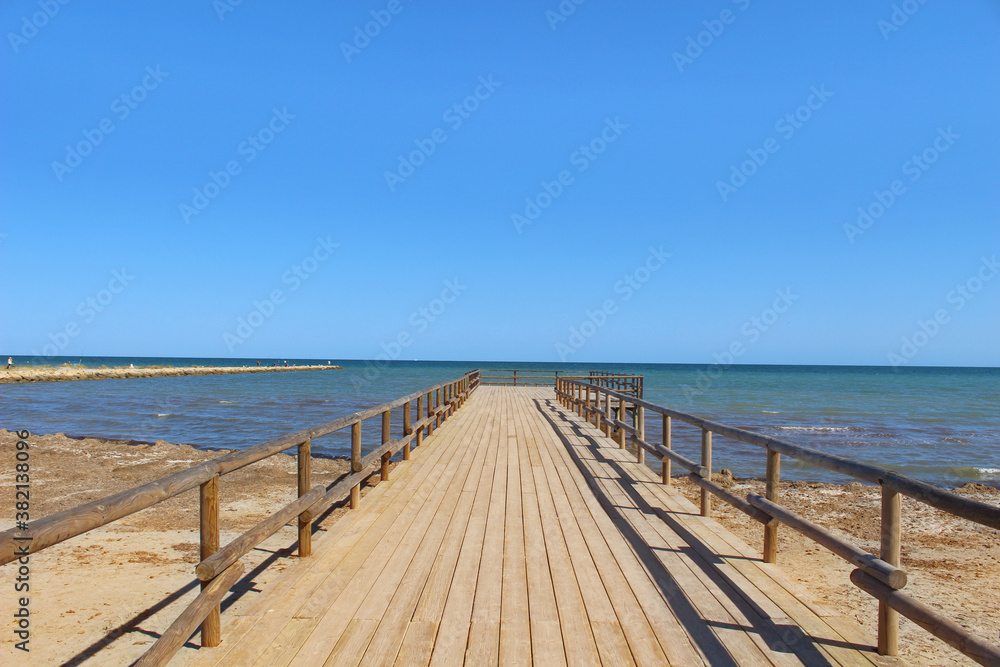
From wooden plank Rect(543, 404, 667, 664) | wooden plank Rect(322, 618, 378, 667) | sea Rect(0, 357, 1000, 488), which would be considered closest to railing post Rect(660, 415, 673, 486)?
wooden plank Rect(543, 404, 667, 664)

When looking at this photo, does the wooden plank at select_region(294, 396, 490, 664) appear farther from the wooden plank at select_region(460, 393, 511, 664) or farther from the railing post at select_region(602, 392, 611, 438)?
the railing post at select_region(602, 392, 611, 438)

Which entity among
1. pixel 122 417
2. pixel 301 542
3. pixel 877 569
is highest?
pixel 877 569

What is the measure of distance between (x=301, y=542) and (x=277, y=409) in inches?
902

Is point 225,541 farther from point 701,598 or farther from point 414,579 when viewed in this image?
point 701,598

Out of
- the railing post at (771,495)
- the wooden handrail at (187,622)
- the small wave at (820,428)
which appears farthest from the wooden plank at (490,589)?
the small wave at (820,428)

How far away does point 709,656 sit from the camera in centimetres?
280

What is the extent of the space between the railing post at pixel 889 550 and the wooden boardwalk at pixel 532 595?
89mm

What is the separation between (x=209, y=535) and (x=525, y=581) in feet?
6.37

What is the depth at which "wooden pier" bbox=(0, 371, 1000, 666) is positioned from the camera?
2693mm

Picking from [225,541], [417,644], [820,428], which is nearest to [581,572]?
[417,644]

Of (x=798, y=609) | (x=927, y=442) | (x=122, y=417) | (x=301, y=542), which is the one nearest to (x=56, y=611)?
(x=301, y=542)

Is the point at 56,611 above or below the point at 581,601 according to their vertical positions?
below

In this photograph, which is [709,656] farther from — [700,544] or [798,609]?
[700,544]

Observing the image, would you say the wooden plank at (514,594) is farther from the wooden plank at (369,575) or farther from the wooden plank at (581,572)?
the wooden plank at (369,575)
